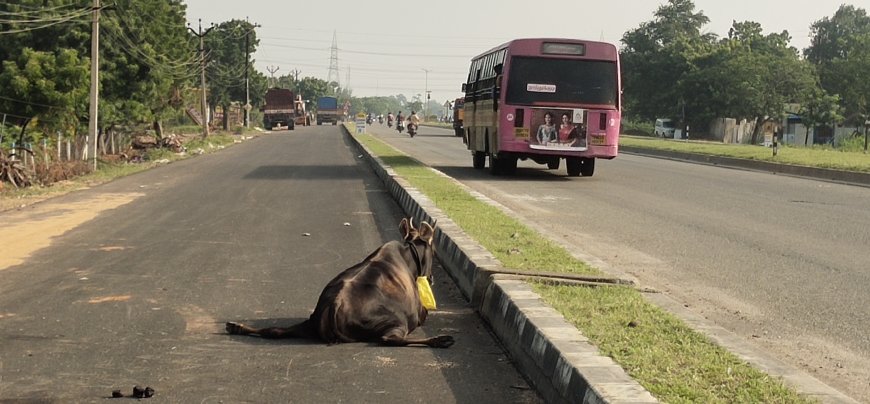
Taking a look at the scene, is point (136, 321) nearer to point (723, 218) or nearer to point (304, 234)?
point (304, 234)

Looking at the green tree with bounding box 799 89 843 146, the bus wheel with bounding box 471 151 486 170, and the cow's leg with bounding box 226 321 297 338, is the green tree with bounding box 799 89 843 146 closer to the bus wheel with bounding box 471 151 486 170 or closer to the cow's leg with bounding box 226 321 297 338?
the bus wheel with bounding box 471 151 486 170

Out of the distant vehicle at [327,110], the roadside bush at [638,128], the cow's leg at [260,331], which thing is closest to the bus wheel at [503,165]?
the cow's leg at [260,331]

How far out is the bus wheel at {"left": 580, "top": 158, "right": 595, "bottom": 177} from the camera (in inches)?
914

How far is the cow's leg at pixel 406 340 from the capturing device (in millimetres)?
6035

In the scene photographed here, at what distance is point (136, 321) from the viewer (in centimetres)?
674

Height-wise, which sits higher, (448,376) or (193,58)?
(193,58)

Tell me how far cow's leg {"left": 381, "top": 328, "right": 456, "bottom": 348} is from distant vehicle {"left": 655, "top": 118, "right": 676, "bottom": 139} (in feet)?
253

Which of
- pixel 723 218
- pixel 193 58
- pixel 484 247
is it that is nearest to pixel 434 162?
pixel 723 218

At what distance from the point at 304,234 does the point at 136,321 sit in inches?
201

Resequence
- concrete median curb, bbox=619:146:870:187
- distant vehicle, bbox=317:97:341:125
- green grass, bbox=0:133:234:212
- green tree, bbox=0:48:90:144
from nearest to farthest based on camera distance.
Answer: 1. green grass, bbox=0:133:234:212
2. concrete median curb, bbox=619:146:870:187
3. green tree, bbox=0:48:90:144
4. distant vehicle, bbox=317:97:341:125

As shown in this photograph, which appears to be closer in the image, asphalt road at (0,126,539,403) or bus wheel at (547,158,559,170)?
asphalt road at (0,126,539,403)

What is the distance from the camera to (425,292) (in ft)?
23.1

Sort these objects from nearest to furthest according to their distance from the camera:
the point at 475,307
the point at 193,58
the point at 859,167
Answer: the point at 475,307 → the point at 859,167 → the point at 193,58

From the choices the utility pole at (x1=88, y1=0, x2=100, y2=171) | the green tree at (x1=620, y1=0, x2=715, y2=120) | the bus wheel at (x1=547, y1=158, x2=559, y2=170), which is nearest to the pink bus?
the bus wheel at (x1=547, y1=158, x2=559, y2=170)
